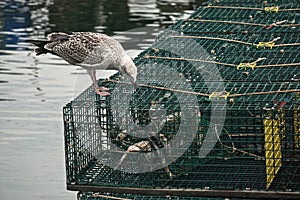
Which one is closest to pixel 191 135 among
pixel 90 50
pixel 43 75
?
pixel 90 50

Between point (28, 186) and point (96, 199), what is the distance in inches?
111

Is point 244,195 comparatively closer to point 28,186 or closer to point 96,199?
point 96,199

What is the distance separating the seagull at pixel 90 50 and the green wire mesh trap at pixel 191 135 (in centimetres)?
18

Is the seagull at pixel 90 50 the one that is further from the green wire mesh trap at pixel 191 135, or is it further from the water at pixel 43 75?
the water at pixel 43 75

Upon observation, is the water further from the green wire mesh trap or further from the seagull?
the green wire mesh trap

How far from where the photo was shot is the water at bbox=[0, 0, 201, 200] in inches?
387

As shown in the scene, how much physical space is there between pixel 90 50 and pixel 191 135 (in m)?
1.14

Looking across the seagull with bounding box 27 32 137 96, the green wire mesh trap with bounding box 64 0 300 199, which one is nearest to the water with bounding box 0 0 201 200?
the seagull with bounding box 27 32 137 96

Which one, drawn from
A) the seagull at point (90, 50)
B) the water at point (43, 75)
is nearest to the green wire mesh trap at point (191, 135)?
the seagull at point (90, 50)

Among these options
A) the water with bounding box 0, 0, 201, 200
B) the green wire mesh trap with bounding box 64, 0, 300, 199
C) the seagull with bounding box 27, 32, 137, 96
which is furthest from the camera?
the water with bounding box 0, 0, 201, 200

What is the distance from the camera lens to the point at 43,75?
Result: 14148 millimetres

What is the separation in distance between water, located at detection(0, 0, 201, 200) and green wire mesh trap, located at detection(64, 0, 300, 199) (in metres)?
2.93

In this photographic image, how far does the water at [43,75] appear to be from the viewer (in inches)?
387

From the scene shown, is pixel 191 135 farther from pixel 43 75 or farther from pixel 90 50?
pixel 43 75
